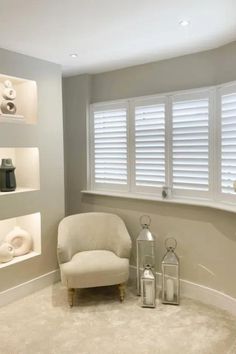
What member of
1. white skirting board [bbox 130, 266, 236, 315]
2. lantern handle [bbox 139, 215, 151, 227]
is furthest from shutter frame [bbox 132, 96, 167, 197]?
white skirting board [bbox 130, 266, 236, 315]

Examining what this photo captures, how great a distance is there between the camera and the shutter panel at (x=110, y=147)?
3.60 metres

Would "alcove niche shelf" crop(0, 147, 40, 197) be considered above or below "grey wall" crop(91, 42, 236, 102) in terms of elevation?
below

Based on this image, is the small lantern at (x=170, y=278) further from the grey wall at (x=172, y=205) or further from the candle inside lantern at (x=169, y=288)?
the grey wall at (x=172, y=205)

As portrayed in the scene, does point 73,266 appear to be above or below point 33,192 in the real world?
below

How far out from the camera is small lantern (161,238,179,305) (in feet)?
9.74

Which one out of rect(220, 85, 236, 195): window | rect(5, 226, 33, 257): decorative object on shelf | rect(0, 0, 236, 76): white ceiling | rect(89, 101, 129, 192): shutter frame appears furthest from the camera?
rect(89, 101, 129, 192): shutter frame

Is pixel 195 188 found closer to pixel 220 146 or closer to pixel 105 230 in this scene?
pixel 220 146

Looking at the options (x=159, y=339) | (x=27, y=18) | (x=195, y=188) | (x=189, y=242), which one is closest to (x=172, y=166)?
(x=195, y=188)

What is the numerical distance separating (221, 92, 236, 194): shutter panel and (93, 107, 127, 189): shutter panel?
1172 mm

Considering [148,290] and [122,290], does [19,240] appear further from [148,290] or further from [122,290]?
[148,290]

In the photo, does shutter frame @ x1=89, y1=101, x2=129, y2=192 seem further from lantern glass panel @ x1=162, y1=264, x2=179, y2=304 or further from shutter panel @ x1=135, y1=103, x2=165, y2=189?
lantern glass panel @ x1=162, y1=264, x2=179, y2=304

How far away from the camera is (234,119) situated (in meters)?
2.68

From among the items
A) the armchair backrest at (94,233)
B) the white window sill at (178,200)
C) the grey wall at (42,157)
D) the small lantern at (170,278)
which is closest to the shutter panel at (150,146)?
the white window sill at (178,200)

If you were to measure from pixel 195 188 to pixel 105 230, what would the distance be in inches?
43.0
